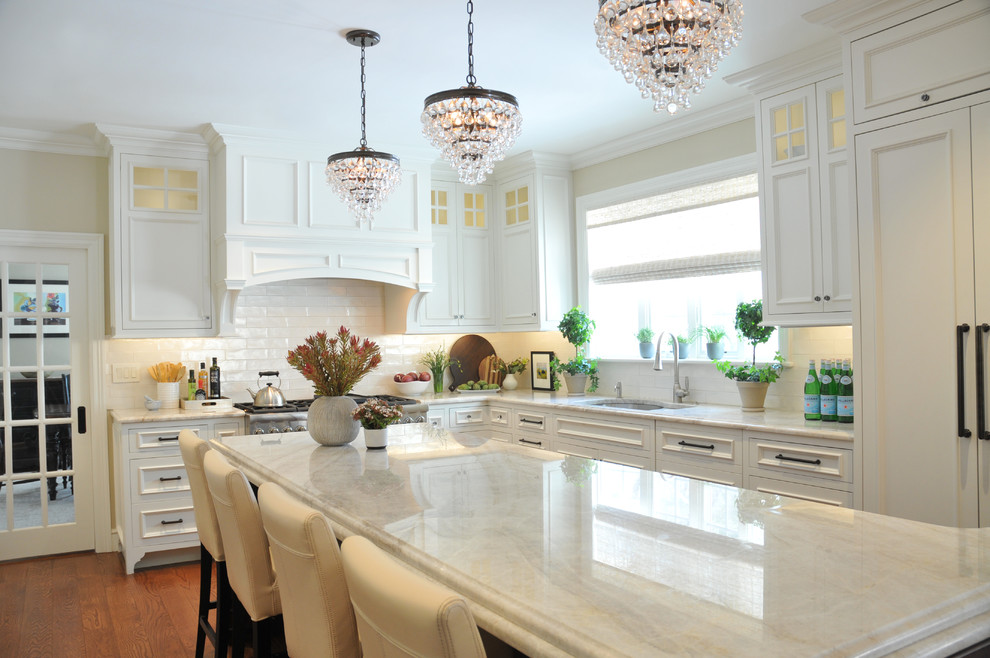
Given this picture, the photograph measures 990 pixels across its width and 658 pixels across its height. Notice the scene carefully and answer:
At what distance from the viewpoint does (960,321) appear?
2.68m

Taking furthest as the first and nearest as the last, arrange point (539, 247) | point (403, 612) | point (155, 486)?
point (539, 247)
point (155, 486)
point (403, 612)

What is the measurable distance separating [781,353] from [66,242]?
4.63 meters

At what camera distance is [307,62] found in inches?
143

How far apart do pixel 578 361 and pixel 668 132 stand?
5.62ft

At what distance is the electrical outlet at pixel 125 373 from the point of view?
4.96 m

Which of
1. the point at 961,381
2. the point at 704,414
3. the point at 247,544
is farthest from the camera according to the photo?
the point at 704,414

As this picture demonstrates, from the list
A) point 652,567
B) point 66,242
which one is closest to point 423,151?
point 66,242

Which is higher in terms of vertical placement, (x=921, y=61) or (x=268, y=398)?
(x=921, y=61)

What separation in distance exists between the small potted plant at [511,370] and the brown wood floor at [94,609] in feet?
8.50

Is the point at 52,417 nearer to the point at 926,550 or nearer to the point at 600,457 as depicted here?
the point at 600,457

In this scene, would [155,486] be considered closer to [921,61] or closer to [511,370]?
[511,370]

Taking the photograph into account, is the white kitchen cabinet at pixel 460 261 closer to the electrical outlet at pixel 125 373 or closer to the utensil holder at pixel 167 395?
the utensil holder at pixel 167 395

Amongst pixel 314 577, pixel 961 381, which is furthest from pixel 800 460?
pixel 314 577

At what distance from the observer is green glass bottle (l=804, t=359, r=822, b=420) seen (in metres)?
3.63
